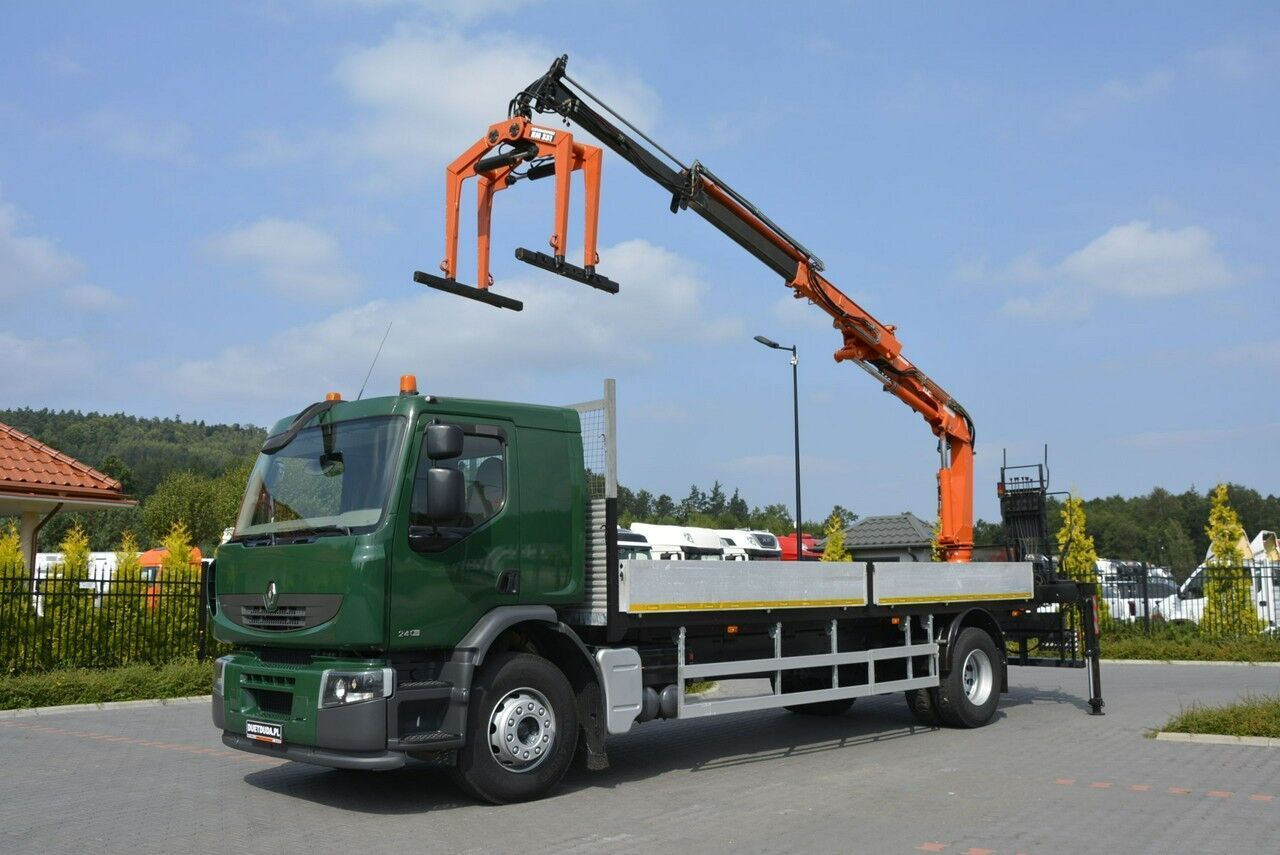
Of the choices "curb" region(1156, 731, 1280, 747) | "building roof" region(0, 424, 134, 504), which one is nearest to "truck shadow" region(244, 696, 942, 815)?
"curb" region(1156, 731, 1280, 747)

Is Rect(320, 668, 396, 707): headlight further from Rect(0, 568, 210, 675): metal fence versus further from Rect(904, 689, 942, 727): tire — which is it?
Rect(0, 568, 210, 675): metal fence

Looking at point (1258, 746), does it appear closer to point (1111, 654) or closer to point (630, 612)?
point (630, 612)

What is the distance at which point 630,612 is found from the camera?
836 centimetres

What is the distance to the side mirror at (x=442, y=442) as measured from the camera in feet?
24.0

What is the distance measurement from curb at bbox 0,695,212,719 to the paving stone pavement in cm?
143

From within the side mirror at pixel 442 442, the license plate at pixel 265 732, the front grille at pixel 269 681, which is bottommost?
the license plate at pixel 265 732

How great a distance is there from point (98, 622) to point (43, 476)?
3165mm

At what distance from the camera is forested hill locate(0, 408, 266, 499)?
113000 mm

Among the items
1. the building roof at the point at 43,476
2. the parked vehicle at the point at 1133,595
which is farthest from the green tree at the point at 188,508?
the parked vehicle at the point at 1133,595

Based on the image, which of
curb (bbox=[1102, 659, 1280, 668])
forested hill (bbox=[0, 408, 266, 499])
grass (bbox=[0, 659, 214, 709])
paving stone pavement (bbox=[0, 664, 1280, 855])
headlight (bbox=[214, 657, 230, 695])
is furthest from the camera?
forested hill (bbox=[0, 408, 266, 499])

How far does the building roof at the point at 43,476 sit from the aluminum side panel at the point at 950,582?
42.4ft

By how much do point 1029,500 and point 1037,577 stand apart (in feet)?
3.48

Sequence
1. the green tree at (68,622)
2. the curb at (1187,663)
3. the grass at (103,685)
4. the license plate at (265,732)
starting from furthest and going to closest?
the curb at (1187,663) < the green tree at (68,622) < the grass at (103,685) < the license plate at (265,732)

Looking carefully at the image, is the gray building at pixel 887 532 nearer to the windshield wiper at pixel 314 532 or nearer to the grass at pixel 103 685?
the grass at pixel 103 685
